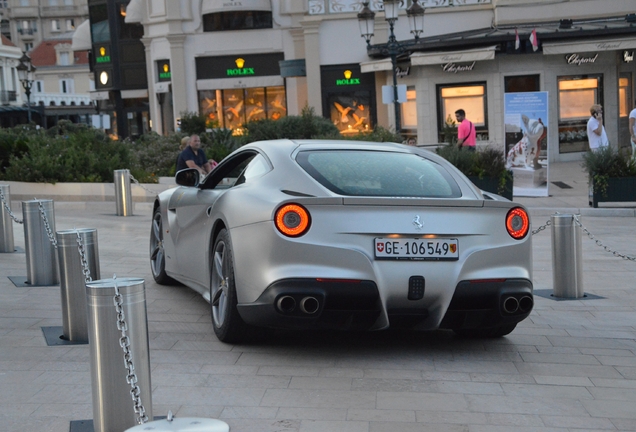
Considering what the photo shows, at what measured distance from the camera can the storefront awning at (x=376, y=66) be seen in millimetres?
34075

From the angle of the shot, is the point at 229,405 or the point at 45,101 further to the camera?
the point at 45,101

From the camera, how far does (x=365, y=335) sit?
711 centimetres

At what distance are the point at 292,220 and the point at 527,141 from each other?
14.2m

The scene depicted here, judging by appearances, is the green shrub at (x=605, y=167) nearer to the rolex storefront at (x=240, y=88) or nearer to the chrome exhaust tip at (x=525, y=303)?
the chrome exhaust tip at (x=525, y=303)

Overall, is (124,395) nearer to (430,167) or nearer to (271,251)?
(271,251)

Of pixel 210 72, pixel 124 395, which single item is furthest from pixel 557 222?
pixel 210 72

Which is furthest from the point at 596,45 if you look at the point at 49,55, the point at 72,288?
the point at 49,55

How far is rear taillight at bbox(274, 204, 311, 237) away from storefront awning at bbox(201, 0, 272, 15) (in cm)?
3454

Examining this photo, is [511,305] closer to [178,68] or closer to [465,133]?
[465,133]

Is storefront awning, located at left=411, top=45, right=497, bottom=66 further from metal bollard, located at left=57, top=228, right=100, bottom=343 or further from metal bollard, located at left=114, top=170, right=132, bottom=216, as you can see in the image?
metal bollard, located at left=57, top=228, right=100, bottom=343

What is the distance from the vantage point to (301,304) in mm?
5961

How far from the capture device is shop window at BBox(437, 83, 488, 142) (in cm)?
3155

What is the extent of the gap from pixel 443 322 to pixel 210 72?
117ft

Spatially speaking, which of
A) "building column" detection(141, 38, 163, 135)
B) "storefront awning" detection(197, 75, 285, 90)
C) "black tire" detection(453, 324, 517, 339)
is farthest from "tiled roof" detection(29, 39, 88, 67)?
"black tire" detection(453, 324, 517, 339)
